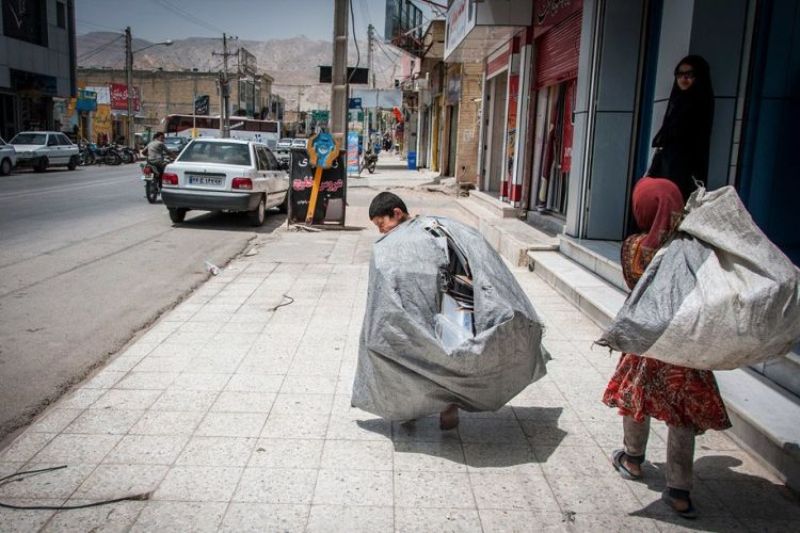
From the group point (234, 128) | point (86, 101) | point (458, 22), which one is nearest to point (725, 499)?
point (458, 22)

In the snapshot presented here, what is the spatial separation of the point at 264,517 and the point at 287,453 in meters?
0.65

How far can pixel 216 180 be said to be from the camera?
40.3 feet

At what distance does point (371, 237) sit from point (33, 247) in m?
5.49

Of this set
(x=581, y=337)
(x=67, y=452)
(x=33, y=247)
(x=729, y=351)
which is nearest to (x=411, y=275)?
(x=729, y=351)

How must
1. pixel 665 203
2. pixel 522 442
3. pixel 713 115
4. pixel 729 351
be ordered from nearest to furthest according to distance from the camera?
pixel 729 351 → pixel 665 203 → pixel 522 442 → pixel 713 115

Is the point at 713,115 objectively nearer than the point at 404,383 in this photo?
No

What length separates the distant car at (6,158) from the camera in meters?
24.0

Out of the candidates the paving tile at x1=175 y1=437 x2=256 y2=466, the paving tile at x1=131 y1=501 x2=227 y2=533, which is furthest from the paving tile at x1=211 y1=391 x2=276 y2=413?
the paving tile at x1=131 y1=501 x2=227 y2=533

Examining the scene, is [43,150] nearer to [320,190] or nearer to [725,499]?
[320,190]

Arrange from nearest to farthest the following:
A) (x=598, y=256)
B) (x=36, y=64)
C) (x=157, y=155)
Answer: (x=598, y=256) → (x=157, y=155) → (x=36, y=64)

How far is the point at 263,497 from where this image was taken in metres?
3.15

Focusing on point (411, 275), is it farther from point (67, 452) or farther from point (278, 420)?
point (67, 452)

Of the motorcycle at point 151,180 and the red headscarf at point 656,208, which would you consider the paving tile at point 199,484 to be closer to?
the red headscarf at point 656,208

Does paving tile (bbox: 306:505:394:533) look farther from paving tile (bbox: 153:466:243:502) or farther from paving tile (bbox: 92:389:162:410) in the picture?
paving tile (bbox: 92:389:162:410)
